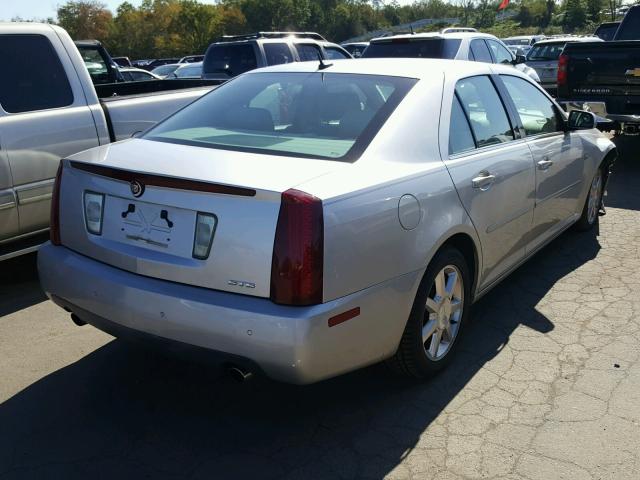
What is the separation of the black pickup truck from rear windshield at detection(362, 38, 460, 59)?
162 cm

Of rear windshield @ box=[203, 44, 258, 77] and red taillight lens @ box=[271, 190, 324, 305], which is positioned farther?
rear windshield @ box=[203, 44, 258, 77]

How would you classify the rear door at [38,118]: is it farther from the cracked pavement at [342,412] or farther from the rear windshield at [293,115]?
the rear windshield at [293,115]

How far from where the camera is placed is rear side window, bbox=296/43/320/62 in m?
10.6

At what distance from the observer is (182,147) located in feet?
10.4

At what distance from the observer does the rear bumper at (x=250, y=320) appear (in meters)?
2.52

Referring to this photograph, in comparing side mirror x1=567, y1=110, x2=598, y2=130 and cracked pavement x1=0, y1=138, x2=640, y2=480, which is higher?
side mirror x1=567, y1=110, x2=598, y2=130

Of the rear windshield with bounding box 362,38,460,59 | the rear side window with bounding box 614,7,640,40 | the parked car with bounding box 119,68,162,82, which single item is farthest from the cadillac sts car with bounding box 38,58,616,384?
the parked car with bounding box 119,68,162,82

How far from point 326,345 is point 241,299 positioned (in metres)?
0.39

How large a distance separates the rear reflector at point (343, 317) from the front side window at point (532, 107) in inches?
89.8

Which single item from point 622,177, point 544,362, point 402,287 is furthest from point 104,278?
point 622,177

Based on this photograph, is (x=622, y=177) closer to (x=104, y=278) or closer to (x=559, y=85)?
(x=559, y=85)

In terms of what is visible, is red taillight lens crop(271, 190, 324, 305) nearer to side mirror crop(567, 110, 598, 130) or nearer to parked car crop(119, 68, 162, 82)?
side mirror crop(567, 110, 598, 130)

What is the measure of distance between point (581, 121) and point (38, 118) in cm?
405

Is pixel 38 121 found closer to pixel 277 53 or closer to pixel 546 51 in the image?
pixel 277 53
